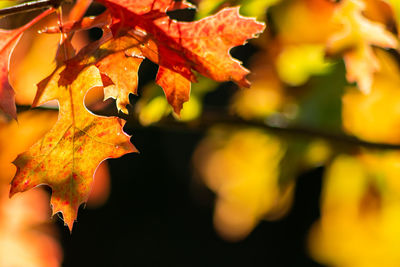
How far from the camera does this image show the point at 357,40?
132cm

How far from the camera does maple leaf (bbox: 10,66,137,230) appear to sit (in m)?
0.82

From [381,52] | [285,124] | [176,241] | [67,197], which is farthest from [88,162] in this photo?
[176,241]

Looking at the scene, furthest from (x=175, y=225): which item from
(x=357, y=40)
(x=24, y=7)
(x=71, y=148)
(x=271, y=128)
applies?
(x=24, y=7)

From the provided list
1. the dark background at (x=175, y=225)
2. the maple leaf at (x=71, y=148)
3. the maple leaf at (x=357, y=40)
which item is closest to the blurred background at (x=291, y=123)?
the maple leaf at (x=357, y=40)

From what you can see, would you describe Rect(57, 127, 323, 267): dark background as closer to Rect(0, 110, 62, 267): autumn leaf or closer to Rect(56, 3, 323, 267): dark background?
Rect(56, 3, 323, 267): dark background

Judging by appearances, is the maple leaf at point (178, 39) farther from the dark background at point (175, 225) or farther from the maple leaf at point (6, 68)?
the dark background at point (175, 225)

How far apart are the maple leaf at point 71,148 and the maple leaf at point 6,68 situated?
47mm

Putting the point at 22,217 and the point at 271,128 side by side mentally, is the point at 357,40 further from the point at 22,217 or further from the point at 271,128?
the point at 22,217

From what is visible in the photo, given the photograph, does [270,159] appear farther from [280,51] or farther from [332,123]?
[280,51]

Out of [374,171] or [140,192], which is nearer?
[374,171]

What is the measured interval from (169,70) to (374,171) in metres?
1.21

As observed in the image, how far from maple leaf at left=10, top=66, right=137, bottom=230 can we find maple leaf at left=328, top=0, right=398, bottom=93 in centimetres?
69

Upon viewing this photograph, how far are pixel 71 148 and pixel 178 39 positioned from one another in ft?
0.82

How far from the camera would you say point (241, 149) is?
2.12 meters
